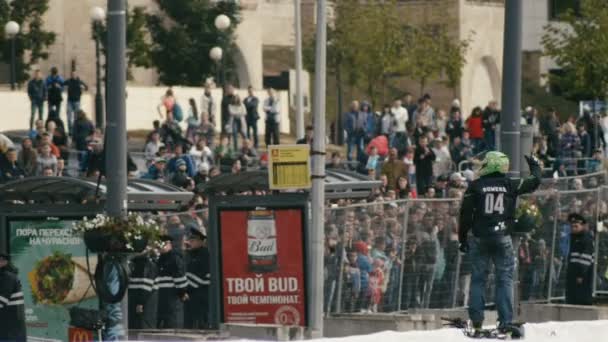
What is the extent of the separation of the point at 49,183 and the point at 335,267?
3585mm

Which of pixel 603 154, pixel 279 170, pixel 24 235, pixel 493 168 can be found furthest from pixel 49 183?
pixel 603 154

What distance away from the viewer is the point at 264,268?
2486 centimetres

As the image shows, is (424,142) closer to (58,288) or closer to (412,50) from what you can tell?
(58,288)

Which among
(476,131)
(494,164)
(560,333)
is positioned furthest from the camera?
(476,131)

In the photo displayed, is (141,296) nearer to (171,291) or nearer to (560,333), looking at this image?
(171,291)

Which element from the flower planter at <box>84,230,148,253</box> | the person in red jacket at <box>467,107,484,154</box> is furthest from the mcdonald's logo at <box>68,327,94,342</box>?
the person in red jacket at <box>467,107,484,154</box>

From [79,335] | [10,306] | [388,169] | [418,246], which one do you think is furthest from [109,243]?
[388,169]

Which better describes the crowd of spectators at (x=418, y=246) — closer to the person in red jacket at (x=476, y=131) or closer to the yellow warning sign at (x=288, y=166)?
the yellow warning sign at (x=288, y=166)

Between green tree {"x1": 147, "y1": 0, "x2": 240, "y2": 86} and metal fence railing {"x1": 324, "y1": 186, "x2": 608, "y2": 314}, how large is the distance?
3850 cm

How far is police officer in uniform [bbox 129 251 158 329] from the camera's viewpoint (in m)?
24.7

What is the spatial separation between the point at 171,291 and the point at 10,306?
9.17ft

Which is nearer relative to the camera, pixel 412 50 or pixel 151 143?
pixel 151 143

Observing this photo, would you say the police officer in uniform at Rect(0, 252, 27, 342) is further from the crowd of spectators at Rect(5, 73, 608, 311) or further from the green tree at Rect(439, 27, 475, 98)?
the green tree at Rect(439, 27, 475, 98)

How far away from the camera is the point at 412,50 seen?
71.3 metres
